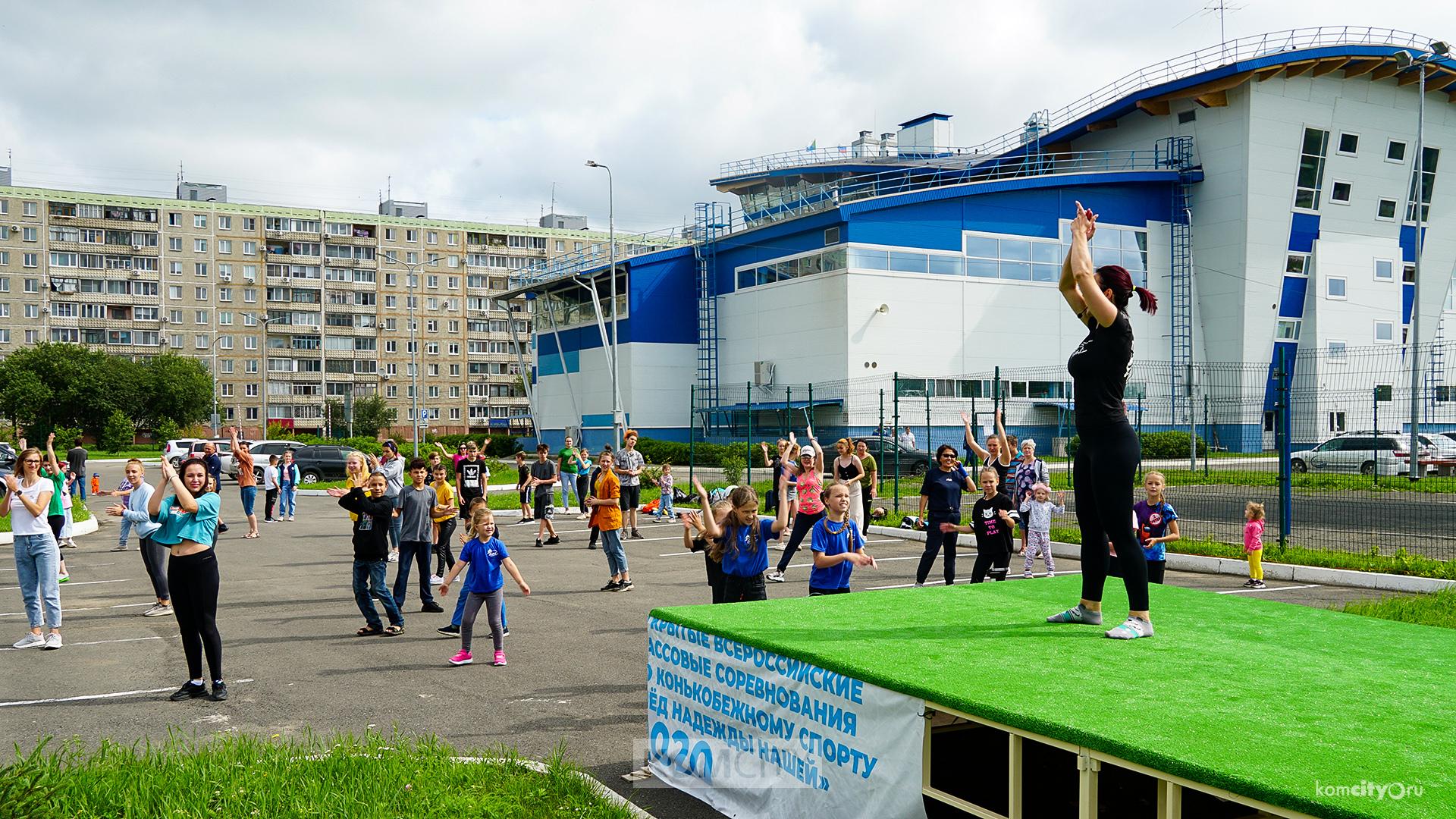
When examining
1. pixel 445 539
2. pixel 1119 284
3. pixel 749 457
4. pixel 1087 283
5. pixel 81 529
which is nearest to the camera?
pixel 1087 283

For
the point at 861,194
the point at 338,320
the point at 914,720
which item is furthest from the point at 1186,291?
the point at 338,320

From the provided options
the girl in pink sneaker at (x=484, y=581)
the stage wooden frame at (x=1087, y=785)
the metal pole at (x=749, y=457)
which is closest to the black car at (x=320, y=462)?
the metal pole at (x=749, y=457)

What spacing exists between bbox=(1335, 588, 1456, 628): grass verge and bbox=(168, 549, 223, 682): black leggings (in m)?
9.46

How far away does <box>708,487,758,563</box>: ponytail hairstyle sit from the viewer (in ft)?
26.8

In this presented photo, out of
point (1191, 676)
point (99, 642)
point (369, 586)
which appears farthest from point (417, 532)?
point (1191, 676)

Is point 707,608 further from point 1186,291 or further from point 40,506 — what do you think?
point 1186,291

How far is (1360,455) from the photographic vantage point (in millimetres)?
31188

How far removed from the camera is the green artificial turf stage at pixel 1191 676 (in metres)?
3.49

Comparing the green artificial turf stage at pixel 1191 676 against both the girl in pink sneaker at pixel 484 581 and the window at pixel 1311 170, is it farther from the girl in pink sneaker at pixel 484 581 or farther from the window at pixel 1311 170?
the window at pixel 1311 170

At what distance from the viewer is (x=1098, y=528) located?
18.5 feet

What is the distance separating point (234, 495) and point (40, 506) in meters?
27.9

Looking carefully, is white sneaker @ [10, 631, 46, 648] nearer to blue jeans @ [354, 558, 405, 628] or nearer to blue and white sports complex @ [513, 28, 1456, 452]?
blue jeans @ [354, 558, 405, 628]

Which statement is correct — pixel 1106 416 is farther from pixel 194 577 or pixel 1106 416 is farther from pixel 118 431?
pixel 118 431

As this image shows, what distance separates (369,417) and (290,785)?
292 feet
